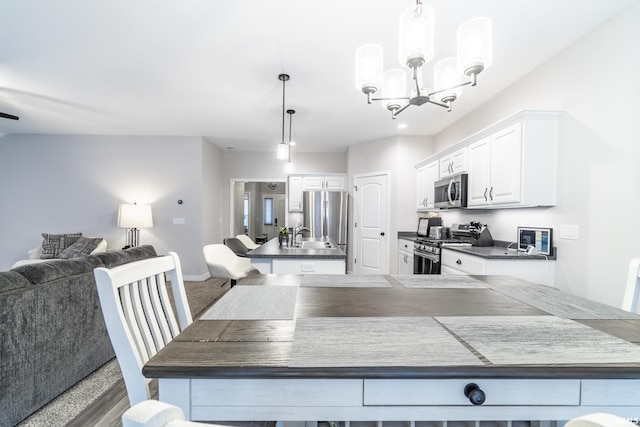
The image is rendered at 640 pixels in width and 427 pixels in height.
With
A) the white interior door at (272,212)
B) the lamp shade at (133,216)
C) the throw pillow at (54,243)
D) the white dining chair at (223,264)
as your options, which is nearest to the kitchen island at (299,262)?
the white dining chair at (223,264)

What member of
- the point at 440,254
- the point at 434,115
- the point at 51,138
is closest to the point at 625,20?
the point at 434,115

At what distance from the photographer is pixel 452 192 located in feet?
10.7

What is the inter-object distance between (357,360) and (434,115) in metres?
3.94

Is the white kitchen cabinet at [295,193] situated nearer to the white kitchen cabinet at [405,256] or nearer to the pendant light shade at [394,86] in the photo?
the white kitchen cabinet at [405,256]

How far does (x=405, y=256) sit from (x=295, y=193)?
2.75m

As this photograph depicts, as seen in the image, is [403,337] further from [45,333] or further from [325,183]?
[325,183]

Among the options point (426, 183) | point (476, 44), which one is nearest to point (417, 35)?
point (476, 44)

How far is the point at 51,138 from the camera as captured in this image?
15.4 feet

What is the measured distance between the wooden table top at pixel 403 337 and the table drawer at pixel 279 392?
0.07 meters

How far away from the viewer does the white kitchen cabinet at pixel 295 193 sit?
5812 mm

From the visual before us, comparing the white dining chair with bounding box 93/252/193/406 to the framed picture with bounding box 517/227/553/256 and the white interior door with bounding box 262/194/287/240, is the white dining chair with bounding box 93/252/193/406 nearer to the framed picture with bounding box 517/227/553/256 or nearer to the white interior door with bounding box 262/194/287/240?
the framed picture with bounding box 517/227/553/256

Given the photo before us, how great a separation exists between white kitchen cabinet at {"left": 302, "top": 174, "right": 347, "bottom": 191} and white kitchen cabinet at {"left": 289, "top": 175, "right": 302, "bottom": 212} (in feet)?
0.36

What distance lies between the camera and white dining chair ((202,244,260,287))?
2391 mm

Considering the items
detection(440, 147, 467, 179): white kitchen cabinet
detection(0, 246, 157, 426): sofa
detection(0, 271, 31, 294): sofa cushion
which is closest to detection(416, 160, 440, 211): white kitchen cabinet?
detection(440, 147, 467, 179): white kitchen cabinet
